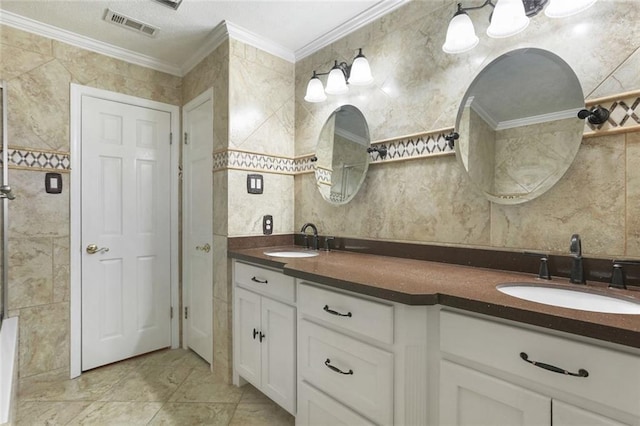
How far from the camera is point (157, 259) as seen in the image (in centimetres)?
251

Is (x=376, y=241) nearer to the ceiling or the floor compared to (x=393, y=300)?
nearer to the ceiling

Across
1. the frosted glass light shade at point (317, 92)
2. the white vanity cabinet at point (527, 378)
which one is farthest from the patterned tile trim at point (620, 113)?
the frosted glass light shade at point (317, 92)

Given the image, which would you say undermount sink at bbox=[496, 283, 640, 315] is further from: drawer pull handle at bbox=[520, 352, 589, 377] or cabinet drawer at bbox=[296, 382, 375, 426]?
cabinet drawer at bbox=[296, 382, 375, 426]

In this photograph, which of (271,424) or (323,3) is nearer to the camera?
(271,424)

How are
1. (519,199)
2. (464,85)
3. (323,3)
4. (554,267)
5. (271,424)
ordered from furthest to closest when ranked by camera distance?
(323,3)
(271,424)
(464,85)
(519,199)
(554,267)

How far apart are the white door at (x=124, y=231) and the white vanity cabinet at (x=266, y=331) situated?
96 cm

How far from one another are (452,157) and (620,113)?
0.60 meters

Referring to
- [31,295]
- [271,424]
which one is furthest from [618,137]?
[31,295]

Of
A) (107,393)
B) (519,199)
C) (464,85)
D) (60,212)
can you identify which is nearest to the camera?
(519,199)

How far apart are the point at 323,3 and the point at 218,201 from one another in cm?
139

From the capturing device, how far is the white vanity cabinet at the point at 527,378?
709 mm

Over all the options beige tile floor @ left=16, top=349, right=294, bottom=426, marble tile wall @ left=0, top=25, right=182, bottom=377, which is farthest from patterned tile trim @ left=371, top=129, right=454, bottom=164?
marble tile wall @ left=0, top=25, right=182, bottom=377

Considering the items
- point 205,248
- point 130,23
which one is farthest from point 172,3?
point 205,248

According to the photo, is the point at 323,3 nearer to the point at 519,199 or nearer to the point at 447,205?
the point at 447,205
